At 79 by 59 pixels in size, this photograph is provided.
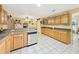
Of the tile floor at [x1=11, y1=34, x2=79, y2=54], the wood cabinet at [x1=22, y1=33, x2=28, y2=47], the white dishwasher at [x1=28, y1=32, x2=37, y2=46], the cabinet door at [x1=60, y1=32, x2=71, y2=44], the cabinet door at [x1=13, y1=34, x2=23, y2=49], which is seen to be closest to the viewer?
the tile floor at [x1=11, y1=34, x2=79, y2=54]

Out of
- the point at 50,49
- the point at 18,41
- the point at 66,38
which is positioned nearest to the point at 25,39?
the point at 18,41

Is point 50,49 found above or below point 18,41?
below

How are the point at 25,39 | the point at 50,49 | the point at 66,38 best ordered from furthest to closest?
the point at 66,38, the point at 25,39, the point at 50,49

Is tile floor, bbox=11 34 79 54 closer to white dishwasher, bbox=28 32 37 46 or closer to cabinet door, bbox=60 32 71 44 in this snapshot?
white dishwasher, bbox=28 32 37 46

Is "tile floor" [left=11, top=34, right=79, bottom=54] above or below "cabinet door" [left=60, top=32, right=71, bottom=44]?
below

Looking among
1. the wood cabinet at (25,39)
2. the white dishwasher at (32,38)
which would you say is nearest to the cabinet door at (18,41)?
the wood cabinet at (25,39)

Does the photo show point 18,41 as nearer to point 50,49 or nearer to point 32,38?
point 32,38

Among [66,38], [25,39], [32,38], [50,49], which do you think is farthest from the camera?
[66,38]

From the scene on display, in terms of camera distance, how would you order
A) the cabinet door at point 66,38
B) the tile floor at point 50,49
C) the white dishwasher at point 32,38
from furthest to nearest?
the cabinet door at point 66,38
the white dishwasher at point 32,38
the tile floor at point 50,49

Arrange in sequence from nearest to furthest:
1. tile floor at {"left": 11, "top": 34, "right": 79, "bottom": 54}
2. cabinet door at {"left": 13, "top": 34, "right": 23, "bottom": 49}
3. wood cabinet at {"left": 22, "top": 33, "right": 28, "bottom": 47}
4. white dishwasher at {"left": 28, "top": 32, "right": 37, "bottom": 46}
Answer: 1. tile floor at {"left": 11, "top": 34, "right": 79, "bottom": 54}
2. cabinet door at {"left": 13, "top": 34, "right": 23, "bottom": 49}
3. wood cabinet at {"left": 22, "top": 33, "right": 28, "bottom": 47}
4. white dishwasher at {"left": 28, "top": 32, "right": 37, "bottom": 46}

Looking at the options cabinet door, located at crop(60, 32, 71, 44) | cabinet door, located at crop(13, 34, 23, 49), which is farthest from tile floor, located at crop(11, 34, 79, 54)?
cabinet door, located at crop(60, 32, 71, 44)

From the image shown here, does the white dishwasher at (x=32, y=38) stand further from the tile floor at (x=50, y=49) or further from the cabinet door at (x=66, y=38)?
the cabinet door at (x=66, y=38)

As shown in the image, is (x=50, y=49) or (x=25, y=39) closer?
(x=50, y=49)
